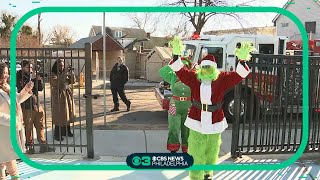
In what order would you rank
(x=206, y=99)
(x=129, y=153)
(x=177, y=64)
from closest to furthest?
(x=177, y=64) < (x=206, y=99) < (x=129, y=153)

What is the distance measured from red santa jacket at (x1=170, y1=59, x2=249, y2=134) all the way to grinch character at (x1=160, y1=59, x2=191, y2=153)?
0.89 metres

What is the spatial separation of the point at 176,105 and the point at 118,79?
241 cm

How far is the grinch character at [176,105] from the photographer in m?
3.56

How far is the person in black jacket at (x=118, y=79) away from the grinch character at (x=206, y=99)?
8.16 feet

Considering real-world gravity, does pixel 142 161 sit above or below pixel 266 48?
below

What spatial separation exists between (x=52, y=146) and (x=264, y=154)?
241cm

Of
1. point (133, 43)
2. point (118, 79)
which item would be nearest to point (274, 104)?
point (133, 43)

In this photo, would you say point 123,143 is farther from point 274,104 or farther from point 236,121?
point 274,104

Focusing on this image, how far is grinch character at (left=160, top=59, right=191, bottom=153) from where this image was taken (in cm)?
356

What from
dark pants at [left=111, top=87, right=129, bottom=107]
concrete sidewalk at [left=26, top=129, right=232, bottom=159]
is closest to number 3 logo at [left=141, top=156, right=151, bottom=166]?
concrete sidewalk at [left=26, top=129, right=232, bottom=159]

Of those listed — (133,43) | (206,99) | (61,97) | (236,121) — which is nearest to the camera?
(206,99)

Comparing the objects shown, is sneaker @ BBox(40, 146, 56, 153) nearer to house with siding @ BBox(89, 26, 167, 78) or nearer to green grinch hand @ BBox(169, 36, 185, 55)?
house with siding @ BBox(89, 26, 167, 78)

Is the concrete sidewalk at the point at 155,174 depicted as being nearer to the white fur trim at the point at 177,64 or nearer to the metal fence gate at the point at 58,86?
the metal fence gate at the point at 58,86

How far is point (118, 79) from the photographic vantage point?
5855mm
